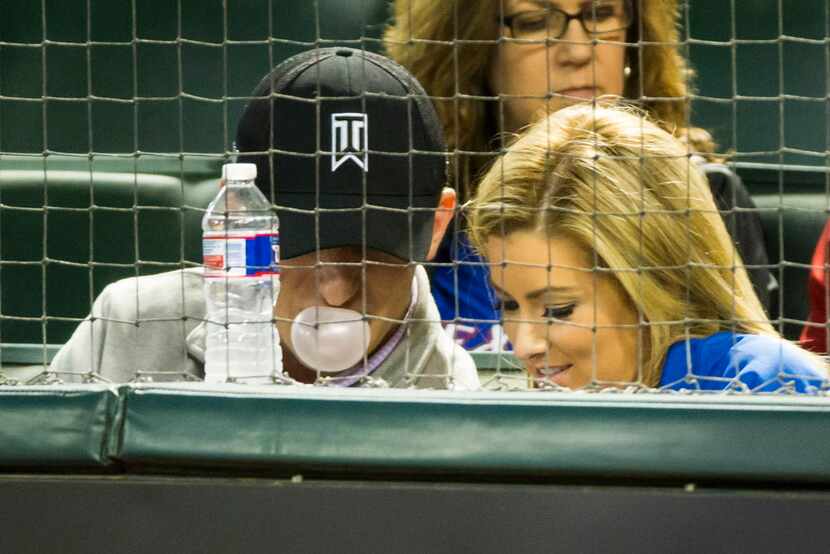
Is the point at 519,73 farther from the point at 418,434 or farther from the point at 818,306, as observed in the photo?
the point at 418,434

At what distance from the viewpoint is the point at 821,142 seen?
3.28 meters

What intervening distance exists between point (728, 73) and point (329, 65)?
1.99 m

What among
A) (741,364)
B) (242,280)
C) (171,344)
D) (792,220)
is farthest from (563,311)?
(792,220)

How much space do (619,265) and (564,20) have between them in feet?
2.02

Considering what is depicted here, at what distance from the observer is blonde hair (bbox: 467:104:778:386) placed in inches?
58.3

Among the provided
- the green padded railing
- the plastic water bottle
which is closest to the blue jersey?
the plastic water bottle

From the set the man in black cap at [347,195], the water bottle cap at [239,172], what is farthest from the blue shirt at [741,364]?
the water bottle cap at [239,172]

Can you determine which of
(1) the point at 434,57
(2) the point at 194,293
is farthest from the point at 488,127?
(2) the point at 194,293

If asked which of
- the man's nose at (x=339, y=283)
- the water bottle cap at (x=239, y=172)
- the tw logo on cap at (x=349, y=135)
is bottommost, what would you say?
the man's nose at (x=339, y=283)

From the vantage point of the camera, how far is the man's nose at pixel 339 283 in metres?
1.46

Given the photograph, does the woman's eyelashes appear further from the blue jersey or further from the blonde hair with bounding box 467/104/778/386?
the blue jersey

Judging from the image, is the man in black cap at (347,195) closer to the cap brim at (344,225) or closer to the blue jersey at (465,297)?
the cap brim at (344,225)

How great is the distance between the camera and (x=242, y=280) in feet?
4.53

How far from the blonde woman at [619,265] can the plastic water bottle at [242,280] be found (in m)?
0.25
